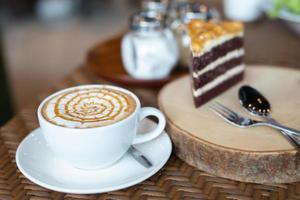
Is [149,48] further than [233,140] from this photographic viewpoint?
Yes

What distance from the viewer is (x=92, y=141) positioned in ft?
2.19

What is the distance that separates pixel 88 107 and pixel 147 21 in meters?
0.38

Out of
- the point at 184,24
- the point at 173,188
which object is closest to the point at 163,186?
the point at 173,188

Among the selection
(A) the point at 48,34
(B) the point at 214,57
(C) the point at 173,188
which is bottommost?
(A) the point at 48,34

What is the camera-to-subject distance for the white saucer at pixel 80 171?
26.5 inches

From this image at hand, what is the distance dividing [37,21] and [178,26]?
2.40 metres

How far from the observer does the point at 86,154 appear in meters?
0.68

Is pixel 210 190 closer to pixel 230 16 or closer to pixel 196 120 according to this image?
pixel 196 120

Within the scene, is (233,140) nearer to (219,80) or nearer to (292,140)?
(292,140)

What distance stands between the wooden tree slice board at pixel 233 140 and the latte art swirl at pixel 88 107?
0.39 ft

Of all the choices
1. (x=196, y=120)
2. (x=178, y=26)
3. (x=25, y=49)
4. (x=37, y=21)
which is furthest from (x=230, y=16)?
(x=37, y=21)

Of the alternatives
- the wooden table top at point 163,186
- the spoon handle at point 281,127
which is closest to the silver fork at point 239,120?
the spoon handle at point 281,127

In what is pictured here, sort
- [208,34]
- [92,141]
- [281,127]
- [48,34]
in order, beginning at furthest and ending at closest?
[48,34]
[208,34]
[281,127]
[92,141]

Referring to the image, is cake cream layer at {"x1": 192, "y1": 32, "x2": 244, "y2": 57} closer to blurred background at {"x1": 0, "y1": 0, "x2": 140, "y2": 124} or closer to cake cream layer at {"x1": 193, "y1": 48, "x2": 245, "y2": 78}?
cake cream layer at {"x1": 193, "y1": 48, "x2": 245, "y2": 78}
